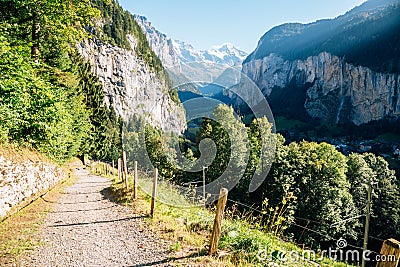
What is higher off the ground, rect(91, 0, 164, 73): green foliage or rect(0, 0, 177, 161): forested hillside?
rect(91, 0, 164, 73): green foliage

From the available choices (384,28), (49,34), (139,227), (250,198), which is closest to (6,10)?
(49,34)

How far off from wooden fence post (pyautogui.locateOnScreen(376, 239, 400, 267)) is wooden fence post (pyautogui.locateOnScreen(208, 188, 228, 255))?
2.59 meters

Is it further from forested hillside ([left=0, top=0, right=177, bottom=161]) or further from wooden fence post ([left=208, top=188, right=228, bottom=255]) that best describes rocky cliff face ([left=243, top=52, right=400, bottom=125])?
wooden fence post ([left=208, top=188, right=228, bottom=255])

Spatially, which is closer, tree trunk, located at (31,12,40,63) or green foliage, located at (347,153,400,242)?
tree trunk, located at (31,12,40,63)

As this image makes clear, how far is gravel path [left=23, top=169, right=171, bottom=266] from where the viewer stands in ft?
18.5

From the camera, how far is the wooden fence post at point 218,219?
205 inches

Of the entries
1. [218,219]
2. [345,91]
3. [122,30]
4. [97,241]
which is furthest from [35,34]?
[345,91]

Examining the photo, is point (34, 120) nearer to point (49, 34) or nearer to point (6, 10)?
point (49, 34)

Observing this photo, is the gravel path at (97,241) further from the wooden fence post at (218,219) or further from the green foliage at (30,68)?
the green foliage at (30,68)

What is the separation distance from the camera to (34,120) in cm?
1268

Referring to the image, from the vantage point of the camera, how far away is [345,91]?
156 meters

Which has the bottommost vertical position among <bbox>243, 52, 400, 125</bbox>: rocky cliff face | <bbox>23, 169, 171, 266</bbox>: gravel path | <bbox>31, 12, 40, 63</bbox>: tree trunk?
<bbox>23, 169, 171, 266</bbox>: gravel path

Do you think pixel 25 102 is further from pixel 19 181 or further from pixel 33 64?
pixel 19 181

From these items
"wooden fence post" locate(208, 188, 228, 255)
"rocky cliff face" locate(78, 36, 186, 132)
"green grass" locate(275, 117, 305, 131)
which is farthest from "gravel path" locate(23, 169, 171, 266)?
"green grass" locate(275, 117, 305, 131)
